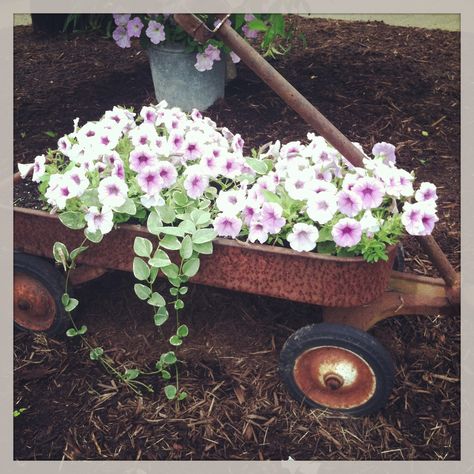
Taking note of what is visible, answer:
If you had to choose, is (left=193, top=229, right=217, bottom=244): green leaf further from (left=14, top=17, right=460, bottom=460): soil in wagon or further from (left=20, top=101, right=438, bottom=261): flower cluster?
(left=14, top=17, right=460, bottom=460): soil in wagon

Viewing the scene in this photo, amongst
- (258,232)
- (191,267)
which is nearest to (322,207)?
(258,232)

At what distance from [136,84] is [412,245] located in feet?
6.80

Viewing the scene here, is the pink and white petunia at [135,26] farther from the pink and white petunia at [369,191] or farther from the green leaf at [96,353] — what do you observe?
the pink and white petunia at [369,191]

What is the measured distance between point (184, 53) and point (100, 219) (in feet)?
5.73

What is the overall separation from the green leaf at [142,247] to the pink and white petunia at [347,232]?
1.74ft

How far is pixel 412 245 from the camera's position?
272cm

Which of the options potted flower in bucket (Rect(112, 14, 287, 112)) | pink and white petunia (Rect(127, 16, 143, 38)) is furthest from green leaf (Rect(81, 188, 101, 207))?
pink and white petunia (Rect(127, 16, 143, 38))

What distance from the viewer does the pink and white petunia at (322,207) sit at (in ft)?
5.84

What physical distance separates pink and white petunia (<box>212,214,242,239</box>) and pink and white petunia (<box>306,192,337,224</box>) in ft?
0.66

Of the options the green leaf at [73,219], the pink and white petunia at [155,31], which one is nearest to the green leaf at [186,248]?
the green leaf at [73,219]

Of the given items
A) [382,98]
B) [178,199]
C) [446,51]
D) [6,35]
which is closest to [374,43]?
[446,51]

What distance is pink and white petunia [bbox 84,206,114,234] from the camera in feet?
6.14

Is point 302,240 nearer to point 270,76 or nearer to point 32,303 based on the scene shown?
point 270,76

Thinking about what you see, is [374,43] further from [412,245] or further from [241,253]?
[241,253]
